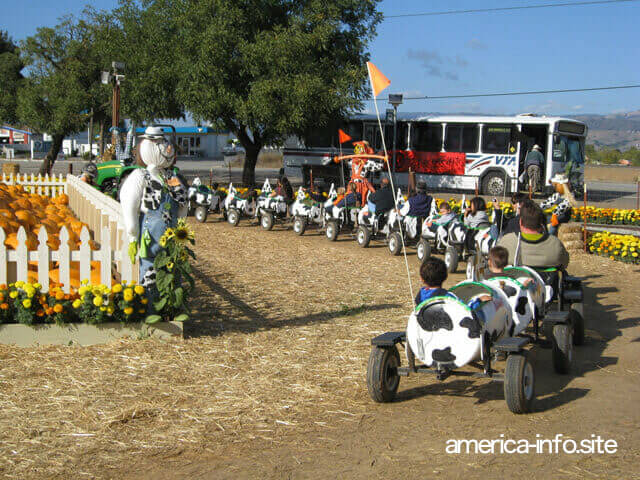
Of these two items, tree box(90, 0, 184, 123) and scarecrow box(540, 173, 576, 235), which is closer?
scarecrow box(540, 173, 576, 235)

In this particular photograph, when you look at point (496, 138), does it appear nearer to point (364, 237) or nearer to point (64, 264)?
point (364, 237)

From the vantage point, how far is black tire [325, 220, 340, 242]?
586 inches

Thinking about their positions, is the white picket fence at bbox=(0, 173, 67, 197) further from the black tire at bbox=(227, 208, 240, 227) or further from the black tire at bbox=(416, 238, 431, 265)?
the black tire at bbox=(416, 238, 431, 265)

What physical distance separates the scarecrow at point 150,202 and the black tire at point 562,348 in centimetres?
380

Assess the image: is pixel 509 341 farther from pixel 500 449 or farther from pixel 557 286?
pixel 557 286

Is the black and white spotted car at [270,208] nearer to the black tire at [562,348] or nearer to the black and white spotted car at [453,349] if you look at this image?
→ the black tire at [562,348]

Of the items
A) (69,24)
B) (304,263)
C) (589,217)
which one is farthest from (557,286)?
(69,24)

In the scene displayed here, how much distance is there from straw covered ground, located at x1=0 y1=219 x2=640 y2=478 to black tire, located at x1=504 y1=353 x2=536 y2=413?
0.13 metres

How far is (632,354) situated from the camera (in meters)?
6.88

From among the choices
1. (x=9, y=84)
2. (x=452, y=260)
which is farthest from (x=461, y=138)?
(x=9, y=84)

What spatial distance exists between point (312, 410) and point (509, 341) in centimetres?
157

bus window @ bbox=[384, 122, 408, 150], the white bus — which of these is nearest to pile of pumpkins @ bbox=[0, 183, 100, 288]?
the white bus

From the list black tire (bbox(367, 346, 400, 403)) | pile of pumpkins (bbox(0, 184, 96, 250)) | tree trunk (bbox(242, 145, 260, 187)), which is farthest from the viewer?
tree trunk (bbox(242, 145, 260, 187))

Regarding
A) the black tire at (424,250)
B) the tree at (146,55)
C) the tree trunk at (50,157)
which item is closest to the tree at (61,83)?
the tree trunk at (50,157)
